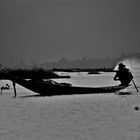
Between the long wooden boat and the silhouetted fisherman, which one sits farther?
the silhouetted fisherman

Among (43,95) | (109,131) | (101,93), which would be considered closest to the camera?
(109,131)

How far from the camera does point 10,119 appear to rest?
766 inches

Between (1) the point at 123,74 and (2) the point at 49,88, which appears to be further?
(1) the point at 123,74

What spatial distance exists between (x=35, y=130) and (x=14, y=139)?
6.75 ft

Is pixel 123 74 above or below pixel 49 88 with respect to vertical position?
above

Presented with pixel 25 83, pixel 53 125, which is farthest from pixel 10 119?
pixel 25 83

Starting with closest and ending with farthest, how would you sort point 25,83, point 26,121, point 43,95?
point 26,121 < point 25,83 < point 43,95

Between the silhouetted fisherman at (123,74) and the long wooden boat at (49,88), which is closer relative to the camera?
the long wooden boat at (49,88)

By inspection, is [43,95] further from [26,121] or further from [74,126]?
[74,126]

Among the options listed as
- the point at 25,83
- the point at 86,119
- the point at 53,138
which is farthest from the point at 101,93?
the point at 53,138

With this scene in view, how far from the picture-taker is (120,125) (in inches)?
640

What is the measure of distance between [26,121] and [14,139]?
512cm

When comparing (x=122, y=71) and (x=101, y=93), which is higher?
(x=122, y=71)

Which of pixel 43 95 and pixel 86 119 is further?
pixel 43 95
